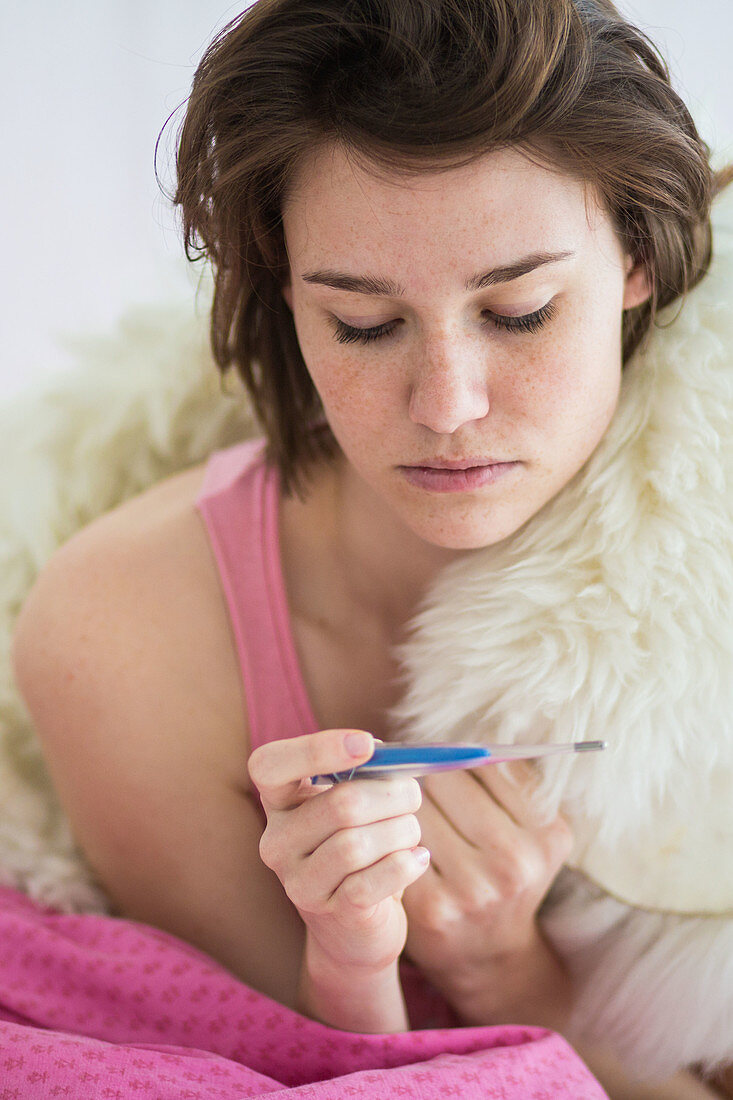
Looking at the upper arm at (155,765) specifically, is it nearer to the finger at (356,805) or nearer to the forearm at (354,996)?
the forearm at (354,996)

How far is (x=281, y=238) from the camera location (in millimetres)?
843

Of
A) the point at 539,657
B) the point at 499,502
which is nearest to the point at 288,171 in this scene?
the point at 499,502

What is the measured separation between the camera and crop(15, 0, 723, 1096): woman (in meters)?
0.66

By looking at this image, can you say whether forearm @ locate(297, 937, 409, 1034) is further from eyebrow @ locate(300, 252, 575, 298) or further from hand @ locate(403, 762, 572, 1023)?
eyebrow @ locate(300, 252, 575, 298)

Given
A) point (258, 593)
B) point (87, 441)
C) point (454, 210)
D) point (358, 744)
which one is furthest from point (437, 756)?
point (87, 441)

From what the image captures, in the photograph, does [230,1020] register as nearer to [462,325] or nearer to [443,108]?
[462,325]

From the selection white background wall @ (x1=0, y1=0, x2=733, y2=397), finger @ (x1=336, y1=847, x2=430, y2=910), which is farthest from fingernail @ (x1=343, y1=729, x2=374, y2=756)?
white background wall @ (x1=0, y1=0, x2=733, y2=397)

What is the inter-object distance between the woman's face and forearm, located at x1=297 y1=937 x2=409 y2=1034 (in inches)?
15.1

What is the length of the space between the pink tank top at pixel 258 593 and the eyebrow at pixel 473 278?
402mm

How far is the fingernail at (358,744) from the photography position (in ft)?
1.90

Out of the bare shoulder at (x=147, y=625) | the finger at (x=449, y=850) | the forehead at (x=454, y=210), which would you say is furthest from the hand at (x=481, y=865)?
the forehead at (x=454, y=210)

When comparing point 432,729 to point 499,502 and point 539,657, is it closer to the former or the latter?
point 539,657

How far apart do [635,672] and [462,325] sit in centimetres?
34

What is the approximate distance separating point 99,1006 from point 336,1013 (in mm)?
235
